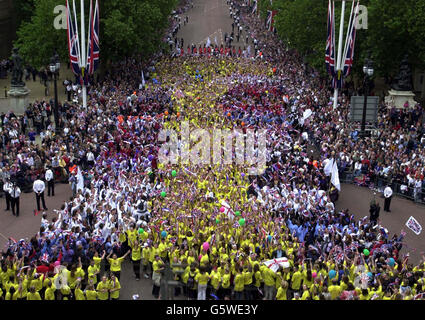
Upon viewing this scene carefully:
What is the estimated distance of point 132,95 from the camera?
36375 millimetres

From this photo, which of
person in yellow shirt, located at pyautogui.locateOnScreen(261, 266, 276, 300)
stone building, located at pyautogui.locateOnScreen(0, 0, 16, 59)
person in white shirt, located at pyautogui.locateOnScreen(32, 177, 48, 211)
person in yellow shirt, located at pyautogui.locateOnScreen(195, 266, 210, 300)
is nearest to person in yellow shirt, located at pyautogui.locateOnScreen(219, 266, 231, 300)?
person in yellow shirt, located at pyautogui.locateOnScreen(195, 266, 210, 300)

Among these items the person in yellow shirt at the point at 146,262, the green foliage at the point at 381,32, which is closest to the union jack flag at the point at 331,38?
the green foliage at the point at 381,32

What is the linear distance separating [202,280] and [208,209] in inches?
186

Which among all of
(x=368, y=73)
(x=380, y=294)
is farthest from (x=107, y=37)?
(x=380, y=294)

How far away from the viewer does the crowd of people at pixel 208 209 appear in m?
14.8

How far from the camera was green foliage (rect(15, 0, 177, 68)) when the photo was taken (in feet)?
137

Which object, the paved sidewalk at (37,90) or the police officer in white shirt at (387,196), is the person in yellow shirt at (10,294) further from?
the paved sidewalk at (37,90)

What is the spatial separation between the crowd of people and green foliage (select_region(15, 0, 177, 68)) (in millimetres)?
6922

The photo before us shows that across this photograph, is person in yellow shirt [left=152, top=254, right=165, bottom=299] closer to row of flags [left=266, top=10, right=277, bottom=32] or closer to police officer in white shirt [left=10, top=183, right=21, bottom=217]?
police officer in white shirt [left=10, top=183, right=21, bottom=217]

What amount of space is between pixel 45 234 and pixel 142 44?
3061cm

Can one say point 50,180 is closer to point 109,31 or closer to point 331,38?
point 331,38

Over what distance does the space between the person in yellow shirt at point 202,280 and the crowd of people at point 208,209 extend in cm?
3

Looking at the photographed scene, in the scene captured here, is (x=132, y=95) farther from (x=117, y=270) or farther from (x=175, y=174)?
(x=117, y=270)

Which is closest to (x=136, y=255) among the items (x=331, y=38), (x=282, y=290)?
(x=282, y=290)
